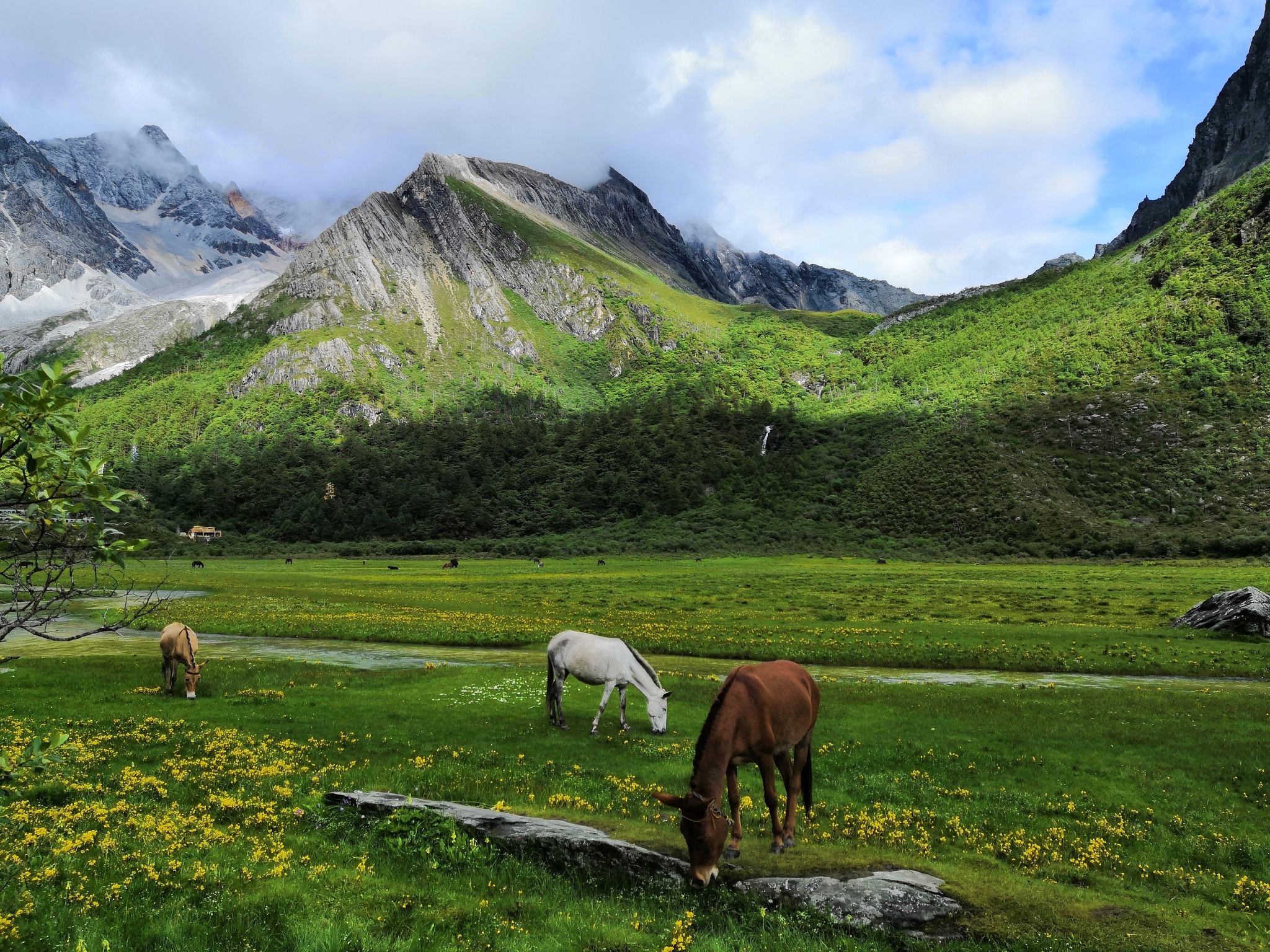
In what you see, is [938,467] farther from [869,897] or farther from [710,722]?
[869,897]

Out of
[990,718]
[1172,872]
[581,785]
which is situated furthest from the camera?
[990,718]

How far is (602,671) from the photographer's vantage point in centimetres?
2233

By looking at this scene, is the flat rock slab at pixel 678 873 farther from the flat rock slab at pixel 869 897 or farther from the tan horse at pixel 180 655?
the tan horse at pixel 180 655

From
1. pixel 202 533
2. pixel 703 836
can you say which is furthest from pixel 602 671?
pixel 202 533

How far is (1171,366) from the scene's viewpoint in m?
160

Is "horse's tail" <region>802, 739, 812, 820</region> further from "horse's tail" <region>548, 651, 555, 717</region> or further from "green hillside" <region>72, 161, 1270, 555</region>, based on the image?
"green hillside" <region>72, 161, 1270, 555</region>

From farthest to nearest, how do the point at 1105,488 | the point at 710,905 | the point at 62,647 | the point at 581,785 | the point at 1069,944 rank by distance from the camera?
the point at 1105,488
the point at 62,647
the point at 581,785
the point at 710,905
the point at 1069,944

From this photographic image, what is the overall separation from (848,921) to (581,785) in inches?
299

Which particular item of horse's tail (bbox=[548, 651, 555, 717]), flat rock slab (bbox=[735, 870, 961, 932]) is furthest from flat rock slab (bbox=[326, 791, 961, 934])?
horse's tail (bbox=[548, 651, 555, 717])

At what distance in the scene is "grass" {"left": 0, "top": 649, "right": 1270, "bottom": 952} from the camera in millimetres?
9141

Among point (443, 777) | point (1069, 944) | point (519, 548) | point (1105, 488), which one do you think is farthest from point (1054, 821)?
point (1105, 488)

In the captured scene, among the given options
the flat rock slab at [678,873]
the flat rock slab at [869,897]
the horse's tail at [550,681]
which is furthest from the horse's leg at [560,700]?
the flat rock slab at [869,897]

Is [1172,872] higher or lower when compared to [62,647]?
higher

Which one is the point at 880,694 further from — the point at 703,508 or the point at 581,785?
the point at 703,508
